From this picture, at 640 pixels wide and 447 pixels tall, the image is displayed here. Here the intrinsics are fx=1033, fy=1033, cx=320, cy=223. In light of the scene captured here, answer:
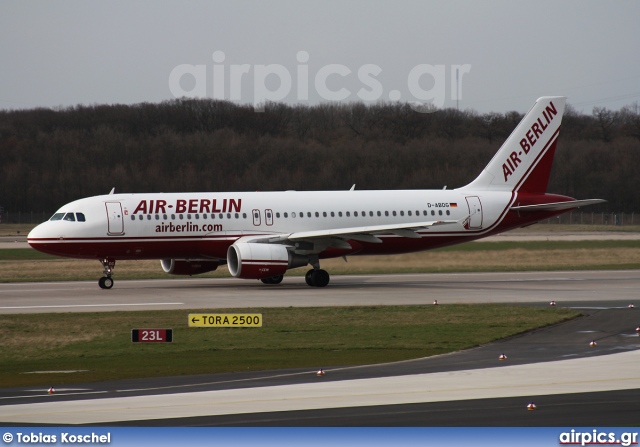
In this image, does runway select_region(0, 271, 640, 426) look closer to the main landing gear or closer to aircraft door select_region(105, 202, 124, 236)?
aircraft door select_region(105, 202, 124, 236)

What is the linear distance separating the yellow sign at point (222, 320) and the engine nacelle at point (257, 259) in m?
9.54

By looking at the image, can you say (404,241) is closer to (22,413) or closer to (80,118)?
(22,413)

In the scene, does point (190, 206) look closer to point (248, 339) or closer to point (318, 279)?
point (318, 279)

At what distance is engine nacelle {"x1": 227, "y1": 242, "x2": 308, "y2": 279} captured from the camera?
3741 cm

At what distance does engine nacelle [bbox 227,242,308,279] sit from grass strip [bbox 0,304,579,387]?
6.74 metres

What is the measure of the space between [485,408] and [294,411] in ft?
9.16

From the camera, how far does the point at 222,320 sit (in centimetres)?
2766

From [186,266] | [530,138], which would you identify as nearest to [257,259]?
[186,266]

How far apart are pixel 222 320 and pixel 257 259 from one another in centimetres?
990

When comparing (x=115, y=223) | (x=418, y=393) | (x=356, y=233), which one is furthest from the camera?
(x=115, y=223)

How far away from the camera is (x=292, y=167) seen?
98625 mm

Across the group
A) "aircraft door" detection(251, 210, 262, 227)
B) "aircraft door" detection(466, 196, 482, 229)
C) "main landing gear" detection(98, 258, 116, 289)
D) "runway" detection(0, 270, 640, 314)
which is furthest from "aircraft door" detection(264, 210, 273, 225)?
"aircraft door" detection(466, 196, 482, 229)

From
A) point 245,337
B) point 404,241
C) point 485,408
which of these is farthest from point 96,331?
point 404,241

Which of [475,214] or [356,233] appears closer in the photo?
[356,233]
